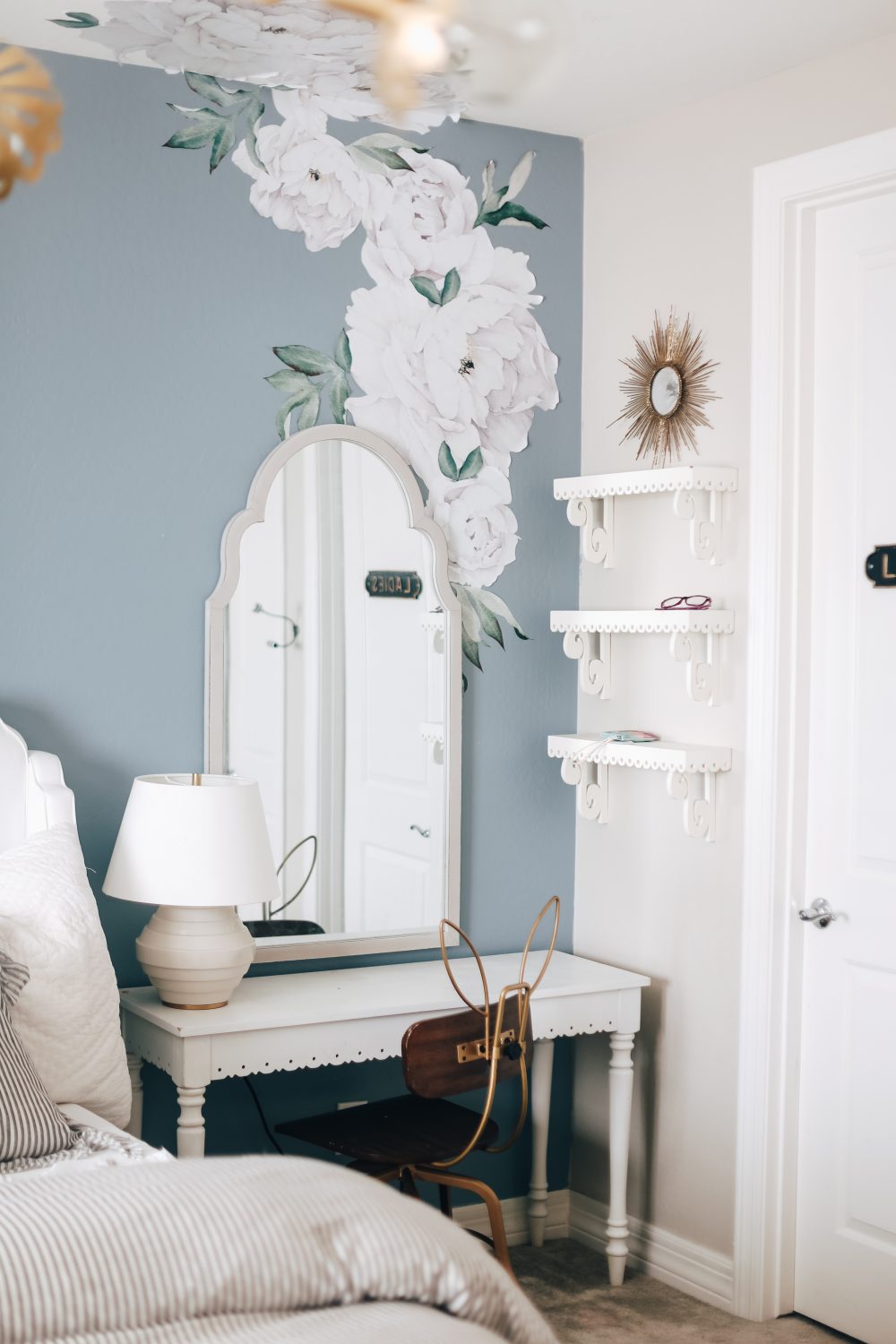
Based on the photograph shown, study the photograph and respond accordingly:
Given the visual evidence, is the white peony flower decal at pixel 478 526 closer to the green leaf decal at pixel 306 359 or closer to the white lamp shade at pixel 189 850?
the green leaf decal at pixel 306 359

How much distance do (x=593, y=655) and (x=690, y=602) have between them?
0.38 meters

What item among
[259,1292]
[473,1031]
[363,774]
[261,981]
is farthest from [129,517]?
[259,1292]

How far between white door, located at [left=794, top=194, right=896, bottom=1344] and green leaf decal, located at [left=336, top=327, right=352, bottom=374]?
1001mm

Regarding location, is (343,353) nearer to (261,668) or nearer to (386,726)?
(261,668)

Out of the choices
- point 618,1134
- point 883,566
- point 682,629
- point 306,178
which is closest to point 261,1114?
point 618,1134

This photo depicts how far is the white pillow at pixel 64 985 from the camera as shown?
7.61ft

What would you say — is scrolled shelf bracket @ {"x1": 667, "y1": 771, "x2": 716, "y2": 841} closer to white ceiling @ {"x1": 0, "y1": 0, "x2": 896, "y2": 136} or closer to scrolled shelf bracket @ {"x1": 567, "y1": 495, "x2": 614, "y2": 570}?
scrolled shelf bracket @ {"x1": 567, "y1": 495, "x2": 614, "y2": 570}

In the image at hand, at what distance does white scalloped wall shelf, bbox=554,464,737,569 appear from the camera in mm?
2996

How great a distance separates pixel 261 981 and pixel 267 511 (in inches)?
38.8

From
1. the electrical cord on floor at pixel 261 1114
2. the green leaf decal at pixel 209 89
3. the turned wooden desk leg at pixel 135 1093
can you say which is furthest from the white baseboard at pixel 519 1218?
the green leaf decal at pixel 209 89

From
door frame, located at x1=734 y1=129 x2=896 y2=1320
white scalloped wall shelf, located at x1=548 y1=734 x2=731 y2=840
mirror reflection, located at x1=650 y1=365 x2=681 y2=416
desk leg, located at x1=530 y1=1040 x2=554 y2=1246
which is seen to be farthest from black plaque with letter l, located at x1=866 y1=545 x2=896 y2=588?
desk leg, located at x1=530 y1=1040 x2=554 y2=1246

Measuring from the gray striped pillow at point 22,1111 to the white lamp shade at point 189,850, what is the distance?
17.7 inches

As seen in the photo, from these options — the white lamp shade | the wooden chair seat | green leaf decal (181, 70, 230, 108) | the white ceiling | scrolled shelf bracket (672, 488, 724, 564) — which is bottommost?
the wooden chair seat

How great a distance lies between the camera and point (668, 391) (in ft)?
10.5
